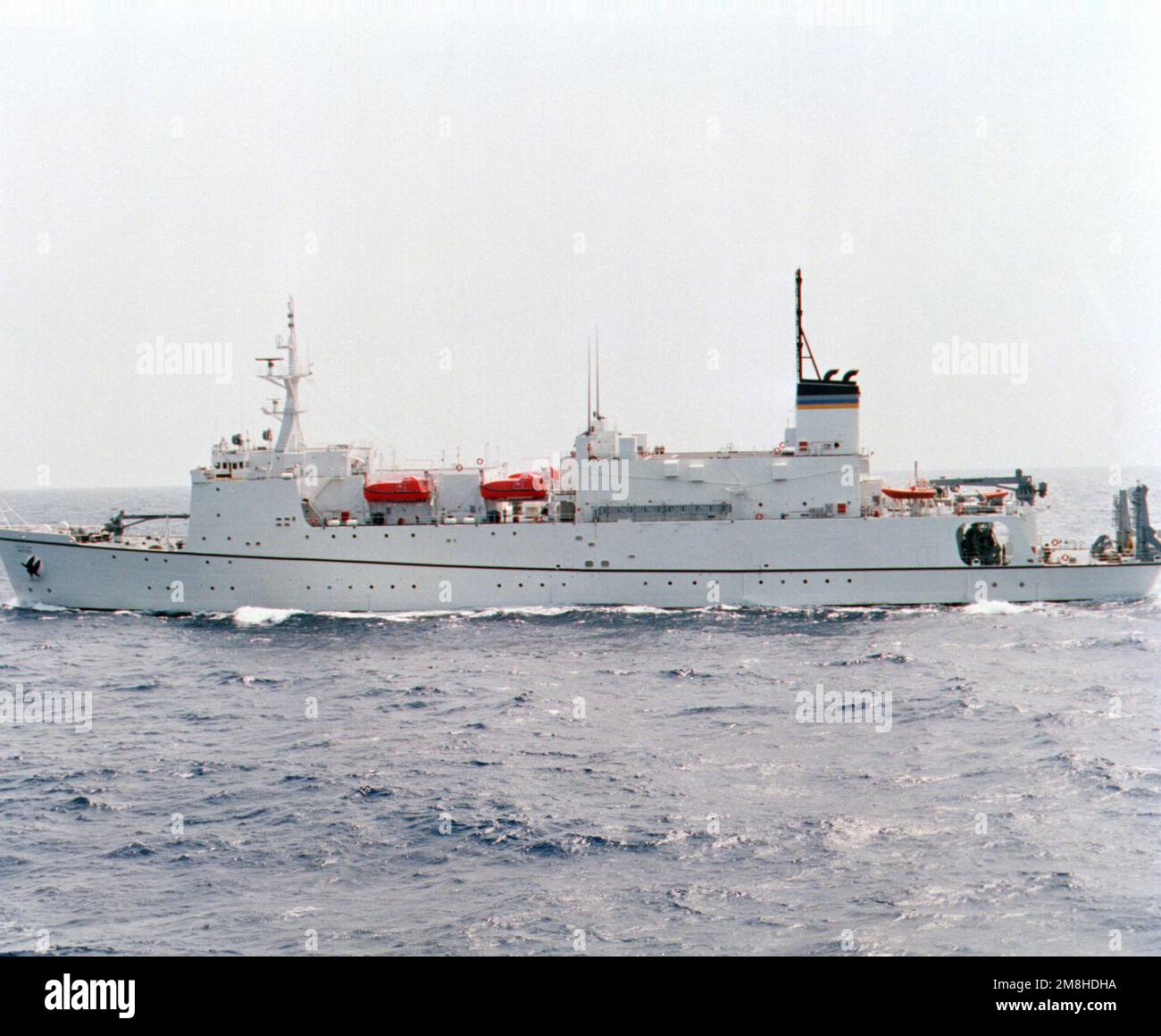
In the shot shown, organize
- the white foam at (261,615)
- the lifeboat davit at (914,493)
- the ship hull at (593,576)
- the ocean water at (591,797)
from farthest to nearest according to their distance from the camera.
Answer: the lifeboat davit at (914,493), the ship hull at (593,576), the white foam at (261,615), the ocean water at (591,797)

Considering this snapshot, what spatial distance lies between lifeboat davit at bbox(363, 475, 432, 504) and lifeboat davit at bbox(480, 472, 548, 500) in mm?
1976

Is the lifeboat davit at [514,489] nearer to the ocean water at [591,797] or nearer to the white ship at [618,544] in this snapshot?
the white ship at [618,544]

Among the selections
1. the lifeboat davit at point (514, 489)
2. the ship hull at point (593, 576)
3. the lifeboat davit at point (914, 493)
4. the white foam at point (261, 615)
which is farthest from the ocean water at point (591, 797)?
the lifeboat davit at point (514, 489)

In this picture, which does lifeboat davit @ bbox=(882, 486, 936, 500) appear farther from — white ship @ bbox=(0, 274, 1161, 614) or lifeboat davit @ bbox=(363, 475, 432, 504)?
lifeboat davit @ bbox=(363, 475, 432, 504)

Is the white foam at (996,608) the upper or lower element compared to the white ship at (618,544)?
lower

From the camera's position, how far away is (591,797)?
15.7m

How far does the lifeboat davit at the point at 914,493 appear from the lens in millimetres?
33375

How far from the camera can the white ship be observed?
32281mm

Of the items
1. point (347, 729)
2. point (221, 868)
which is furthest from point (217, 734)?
point (221, 868)

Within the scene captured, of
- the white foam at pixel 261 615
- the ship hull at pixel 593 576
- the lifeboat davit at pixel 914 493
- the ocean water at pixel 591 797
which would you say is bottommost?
the ocean water at pixel 591 797

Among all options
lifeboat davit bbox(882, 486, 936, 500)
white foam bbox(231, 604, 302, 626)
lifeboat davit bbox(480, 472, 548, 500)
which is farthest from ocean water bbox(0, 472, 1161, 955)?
lifeboat davit bbox(480, 472, 548, 500)

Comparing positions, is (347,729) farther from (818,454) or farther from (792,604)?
(818,454)

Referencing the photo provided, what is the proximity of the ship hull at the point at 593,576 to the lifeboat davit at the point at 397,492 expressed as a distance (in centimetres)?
139

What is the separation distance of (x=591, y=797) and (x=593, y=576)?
16694mm
